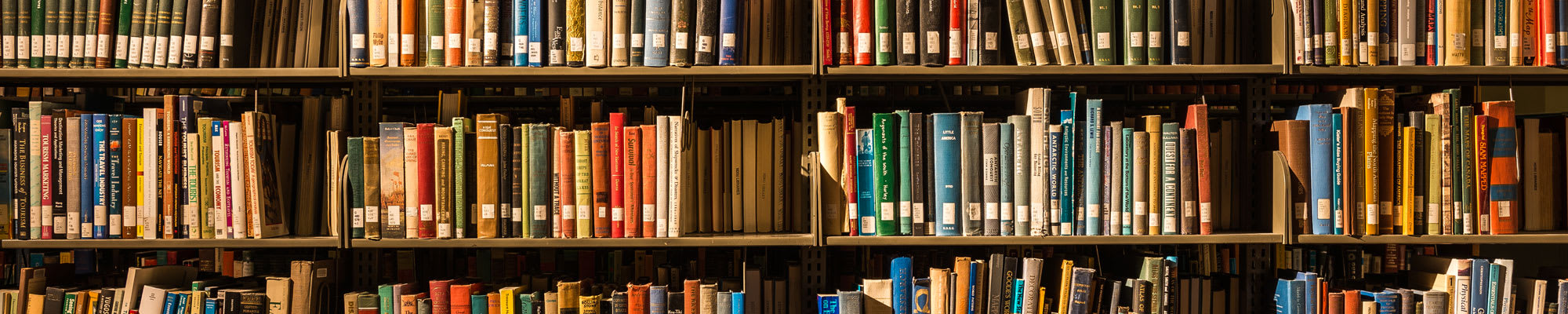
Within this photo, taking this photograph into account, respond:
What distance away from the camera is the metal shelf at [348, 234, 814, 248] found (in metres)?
1.66

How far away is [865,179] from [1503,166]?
111cm

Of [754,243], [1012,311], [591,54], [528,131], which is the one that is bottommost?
[1012,311]

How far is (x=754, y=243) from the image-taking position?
1683 millimetres

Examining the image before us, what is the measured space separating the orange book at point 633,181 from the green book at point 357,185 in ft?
1.48

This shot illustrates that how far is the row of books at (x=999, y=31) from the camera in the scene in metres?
1.67

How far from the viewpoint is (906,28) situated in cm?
166

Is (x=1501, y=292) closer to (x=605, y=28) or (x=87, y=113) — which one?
(x=605, y=28)

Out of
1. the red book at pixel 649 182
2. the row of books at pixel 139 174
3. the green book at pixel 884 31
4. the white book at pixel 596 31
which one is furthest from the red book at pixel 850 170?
the row of books at pixel 139 174

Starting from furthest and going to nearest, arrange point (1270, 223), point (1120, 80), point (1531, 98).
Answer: point (1531, 98) < point (1120, 80) < point (1270, 223)

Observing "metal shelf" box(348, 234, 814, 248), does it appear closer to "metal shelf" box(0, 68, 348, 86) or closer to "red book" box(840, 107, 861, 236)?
"red book" box(840, 107, 861, 236)

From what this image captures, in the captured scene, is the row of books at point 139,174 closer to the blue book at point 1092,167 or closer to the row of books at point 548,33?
the row of books at point 548,33

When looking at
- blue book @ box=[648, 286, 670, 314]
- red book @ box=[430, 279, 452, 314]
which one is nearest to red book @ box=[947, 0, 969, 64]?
blue book @ box=[648, 286, 670, 314]

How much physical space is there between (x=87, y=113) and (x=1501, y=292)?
8.16ft

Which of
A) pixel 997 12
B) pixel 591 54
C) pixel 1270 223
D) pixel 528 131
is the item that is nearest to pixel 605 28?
pixel 591 54
